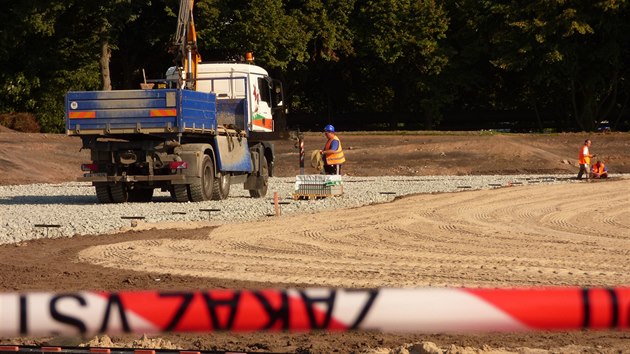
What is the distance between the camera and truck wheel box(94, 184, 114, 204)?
81.7 feet

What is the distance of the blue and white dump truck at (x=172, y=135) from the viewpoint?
77.1ft

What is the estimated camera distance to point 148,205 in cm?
2470

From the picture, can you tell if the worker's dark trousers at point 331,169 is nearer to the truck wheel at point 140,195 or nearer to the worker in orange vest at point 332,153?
the worker in orange vest at point 332,153

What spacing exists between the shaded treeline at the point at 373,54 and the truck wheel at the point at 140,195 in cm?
2350

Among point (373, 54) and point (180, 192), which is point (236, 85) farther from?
point (373, 54)

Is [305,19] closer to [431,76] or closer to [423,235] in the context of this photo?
[431,76]

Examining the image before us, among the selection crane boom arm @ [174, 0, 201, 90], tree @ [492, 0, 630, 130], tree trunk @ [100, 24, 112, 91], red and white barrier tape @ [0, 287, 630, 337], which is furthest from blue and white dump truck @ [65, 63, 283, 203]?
tree @ [492, 0, 630, 130]

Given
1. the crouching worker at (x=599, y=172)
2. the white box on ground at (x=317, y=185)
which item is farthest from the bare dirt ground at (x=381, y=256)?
the crouching worker at (x=599, y=172)

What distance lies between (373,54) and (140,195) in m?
33.9

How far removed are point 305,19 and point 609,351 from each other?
49.7 m

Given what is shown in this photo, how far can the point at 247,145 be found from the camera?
2742 centimetres

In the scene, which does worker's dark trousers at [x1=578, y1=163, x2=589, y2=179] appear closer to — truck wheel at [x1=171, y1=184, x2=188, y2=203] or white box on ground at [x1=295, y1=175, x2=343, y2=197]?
white box on ground at [x1=295, y1=175, x2=343, y2=197]

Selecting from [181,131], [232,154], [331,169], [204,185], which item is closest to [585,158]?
[331,169]

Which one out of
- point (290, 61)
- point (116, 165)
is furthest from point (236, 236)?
point (290, 61)
